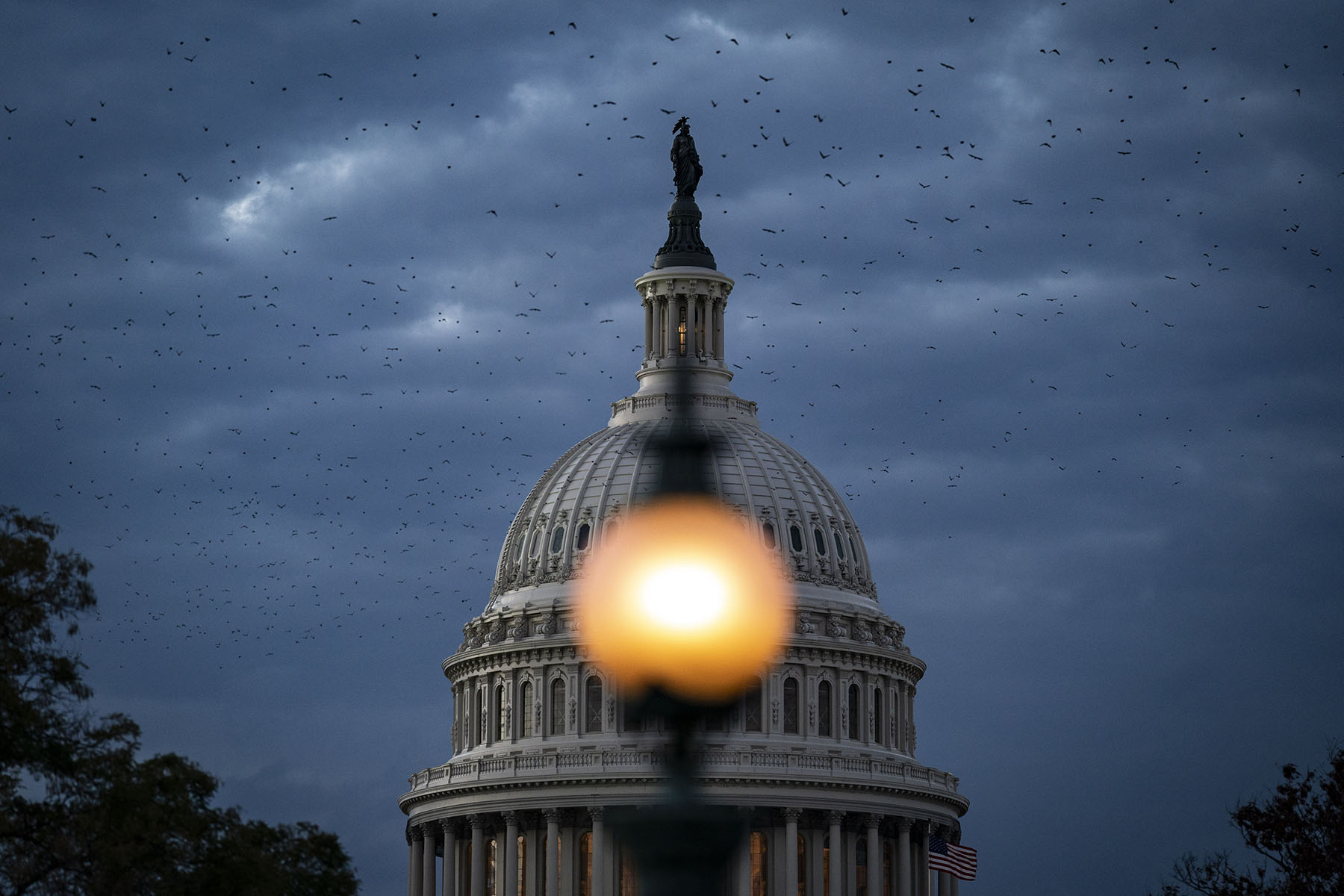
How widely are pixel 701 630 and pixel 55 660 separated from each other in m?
39.5

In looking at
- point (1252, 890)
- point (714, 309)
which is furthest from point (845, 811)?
point (1252, 890)

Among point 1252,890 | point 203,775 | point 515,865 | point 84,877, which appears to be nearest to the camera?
point 84,877

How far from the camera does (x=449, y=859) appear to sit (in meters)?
154

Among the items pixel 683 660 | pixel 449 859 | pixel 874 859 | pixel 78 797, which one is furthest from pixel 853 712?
pixel 683 660

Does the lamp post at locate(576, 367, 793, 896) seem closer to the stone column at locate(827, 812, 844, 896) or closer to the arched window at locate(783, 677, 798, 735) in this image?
the stone column at locate(827, 812, 844, 896)

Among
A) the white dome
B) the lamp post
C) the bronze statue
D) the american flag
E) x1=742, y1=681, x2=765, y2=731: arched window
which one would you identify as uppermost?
the bronze statue

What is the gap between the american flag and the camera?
138875 millimetres

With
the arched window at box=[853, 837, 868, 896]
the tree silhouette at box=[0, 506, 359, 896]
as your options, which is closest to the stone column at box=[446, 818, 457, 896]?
the arched window at box=[853, 837, 868, 896]

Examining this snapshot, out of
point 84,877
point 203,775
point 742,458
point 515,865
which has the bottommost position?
point 84,877

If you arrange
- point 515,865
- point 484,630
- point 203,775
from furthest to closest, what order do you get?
point 484,630 → point 515,865 → point 203,775

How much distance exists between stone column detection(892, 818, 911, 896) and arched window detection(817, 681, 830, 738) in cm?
712

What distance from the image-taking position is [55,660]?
6291cm

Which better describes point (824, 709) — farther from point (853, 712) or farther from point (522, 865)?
point (522, 865)

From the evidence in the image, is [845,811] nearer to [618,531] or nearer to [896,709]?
[896,709]
